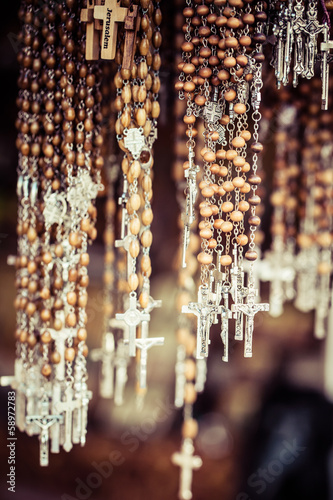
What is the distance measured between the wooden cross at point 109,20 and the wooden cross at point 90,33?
0.13 ft

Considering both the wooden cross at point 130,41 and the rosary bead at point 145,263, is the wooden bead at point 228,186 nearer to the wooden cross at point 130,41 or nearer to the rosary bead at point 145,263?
the rosary bead at point 145,263

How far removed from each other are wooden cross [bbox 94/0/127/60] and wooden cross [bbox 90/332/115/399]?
43.4 inches

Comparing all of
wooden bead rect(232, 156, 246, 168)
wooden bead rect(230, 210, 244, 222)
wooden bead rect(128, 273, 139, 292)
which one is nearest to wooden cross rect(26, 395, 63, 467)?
wooden bead rect(128, 273, 139, 292)

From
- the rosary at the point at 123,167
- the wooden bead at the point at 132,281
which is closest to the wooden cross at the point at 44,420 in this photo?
the rosary at the point at 123,167

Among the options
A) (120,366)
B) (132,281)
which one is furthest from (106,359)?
(132,281)

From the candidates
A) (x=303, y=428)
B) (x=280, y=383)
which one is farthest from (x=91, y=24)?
(x=303, y=428)

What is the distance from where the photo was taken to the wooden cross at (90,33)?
1444 mm

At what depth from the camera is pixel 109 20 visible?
141 cm

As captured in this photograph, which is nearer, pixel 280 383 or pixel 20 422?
pixel 20 422

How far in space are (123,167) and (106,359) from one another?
35.9 inches

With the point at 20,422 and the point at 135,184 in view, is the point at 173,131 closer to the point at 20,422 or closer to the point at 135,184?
the point at 135,184

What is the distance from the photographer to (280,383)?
92.1 inches

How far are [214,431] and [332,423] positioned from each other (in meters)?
0.56

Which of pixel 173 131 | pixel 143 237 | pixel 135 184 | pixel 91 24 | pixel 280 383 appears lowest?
pixel 280 383
